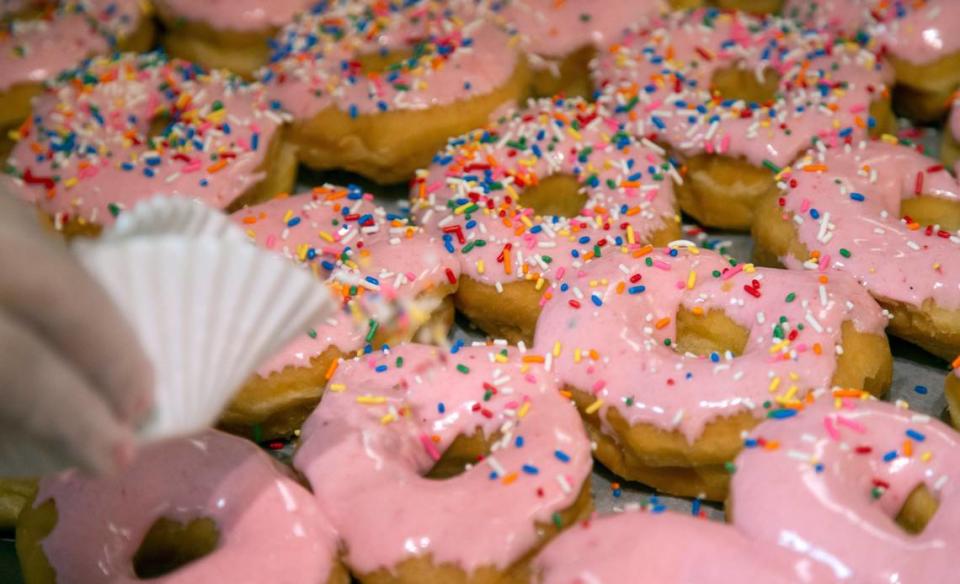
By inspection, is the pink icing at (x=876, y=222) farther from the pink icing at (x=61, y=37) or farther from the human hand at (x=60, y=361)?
the pink icing at (x=61, y=37)

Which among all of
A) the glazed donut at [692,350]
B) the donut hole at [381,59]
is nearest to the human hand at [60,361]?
the glazed donut at [692,350]

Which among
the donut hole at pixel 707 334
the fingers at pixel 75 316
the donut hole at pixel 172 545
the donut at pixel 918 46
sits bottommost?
the donut hole at pixel 172 545

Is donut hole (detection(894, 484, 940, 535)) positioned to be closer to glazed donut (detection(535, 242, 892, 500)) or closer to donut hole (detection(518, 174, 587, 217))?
glazed donut (detection(535, 242, 892, 500))

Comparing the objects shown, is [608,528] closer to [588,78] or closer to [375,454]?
[375,454]

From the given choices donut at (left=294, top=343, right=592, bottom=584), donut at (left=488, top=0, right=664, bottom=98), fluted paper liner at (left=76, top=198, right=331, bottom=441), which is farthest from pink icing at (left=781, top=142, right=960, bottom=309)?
fluted paper liner at (left=76, top=198, right=331, bottom=441)

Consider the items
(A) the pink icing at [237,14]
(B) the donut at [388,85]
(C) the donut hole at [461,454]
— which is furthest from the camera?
(A) the pink icing at [237,14]

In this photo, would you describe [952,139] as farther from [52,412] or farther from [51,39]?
[51,39]
